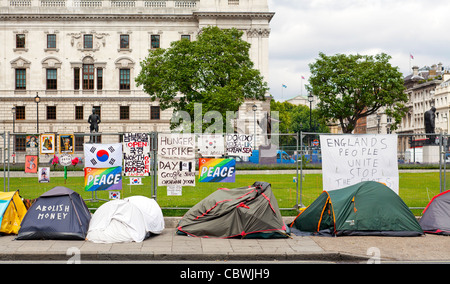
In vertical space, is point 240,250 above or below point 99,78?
below

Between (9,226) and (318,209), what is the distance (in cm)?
763

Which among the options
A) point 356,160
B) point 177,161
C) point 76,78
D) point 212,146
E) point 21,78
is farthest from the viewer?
point 76,78

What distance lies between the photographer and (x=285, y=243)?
11367 millimetres

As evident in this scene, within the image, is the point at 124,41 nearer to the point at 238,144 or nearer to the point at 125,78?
the point at 125,78

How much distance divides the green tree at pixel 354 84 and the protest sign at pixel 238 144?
130 feet

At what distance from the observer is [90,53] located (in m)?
66.2

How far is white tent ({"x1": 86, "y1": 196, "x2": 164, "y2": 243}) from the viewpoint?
11438mm

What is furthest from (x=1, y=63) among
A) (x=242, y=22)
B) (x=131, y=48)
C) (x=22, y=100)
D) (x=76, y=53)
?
(x=242, y=22)

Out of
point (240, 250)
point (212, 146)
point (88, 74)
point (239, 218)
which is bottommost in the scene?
point (240, 250)

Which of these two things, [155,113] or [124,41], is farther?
[155,113]

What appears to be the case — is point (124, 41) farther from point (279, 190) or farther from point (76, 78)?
point (279, 190)

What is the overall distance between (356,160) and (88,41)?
57847 millimetres

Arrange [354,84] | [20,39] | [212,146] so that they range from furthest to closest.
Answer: [20,39], [354,84], [212,146]

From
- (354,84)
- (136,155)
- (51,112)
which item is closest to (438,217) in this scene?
(136,155)
